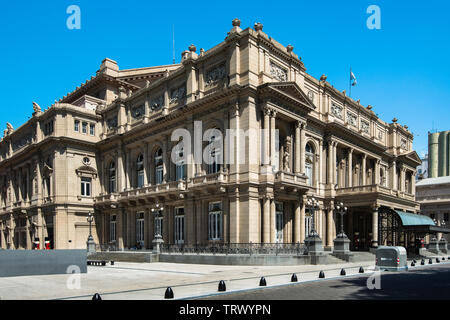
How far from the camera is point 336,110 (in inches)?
1965

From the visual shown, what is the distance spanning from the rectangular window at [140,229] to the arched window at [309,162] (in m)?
19.0

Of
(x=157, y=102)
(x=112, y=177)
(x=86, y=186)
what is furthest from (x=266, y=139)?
(x=86, y=186)

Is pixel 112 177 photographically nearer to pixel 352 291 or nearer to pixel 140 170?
pixel 140 170

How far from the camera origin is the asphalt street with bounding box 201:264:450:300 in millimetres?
14672

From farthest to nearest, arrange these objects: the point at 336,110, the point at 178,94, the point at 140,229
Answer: the point at 336,110 < the point at 140,229 < the point at 178,94

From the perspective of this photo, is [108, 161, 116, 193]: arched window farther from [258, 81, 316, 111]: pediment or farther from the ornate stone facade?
[258, 81, 316, 111]: pediment

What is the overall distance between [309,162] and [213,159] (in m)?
12.1

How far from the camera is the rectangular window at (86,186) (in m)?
51.7

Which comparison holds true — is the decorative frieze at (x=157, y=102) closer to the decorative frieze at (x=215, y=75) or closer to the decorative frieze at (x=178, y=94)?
the decorative frieze at (x=178, y=94)

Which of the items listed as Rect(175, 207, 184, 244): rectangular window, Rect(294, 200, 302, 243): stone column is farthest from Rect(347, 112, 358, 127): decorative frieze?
Rect(175, 207, 184, 244): rectangular window

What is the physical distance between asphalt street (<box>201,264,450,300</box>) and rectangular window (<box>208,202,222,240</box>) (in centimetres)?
1739
